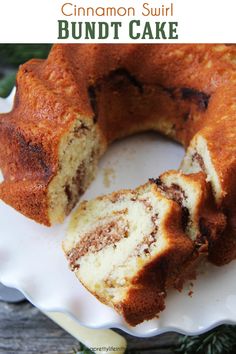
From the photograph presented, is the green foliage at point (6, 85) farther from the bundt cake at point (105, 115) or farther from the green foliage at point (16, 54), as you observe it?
the bundt cake at point (105, 115)

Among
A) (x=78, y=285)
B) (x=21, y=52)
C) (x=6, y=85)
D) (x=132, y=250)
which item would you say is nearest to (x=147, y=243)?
(x=132, y=250)

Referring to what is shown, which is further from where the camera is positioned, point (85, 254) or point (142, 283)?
point (85, 254)

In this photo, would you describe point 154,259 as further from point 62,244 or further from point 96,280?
point 62,244

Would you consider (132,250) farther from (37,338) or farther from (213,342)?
(37,338)

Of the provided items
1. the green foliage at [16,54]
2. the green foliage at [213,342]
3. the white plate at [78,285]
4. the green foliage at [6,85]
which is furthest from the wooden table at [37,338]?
the green foliage at [16,54]

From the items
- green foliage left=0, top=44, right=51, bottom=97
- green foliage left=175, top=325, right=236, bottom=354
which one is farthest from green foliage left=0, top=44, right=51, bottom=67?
green foliage left=175, top=325, right=236, bottom=354

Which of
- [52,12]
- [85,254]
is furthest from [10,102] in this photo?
[85,254]
